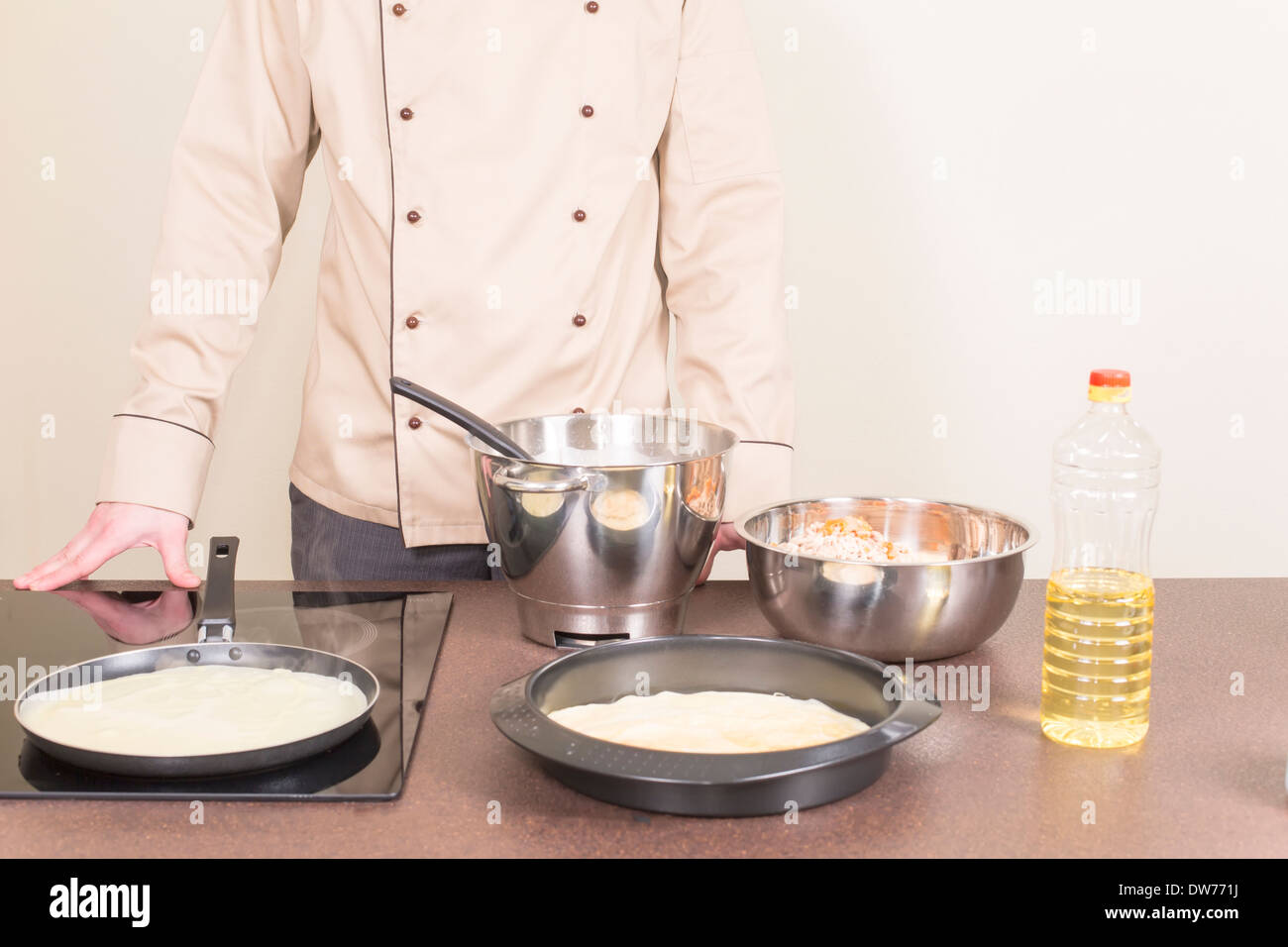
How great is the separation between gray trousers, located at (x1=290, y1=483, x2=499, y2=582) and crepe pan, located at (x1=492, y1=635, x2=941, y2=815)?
61 cm

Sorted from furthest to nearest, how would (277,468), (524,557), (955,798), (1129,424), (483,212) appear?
(277,468), (483,212), (524,557), (1129,424), (955,798)

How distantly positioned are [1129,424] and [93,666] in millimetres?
873

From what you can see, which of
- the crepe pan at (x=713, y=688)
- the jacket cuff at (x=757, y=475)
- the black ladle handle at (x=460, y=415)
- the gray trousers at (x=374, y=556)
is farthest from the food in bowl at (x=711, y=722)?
the gray trousers at (x=374, y=556)

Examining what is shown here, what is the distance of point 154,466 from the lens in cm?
136

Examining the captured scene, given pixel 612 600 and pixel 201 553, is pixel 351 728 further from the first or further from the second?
pixel 201 553

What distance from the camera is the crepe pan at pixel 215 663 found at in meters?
0.85

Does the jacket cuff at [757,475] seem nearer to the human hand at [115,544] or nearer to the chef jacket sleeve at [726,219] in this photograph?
the chef jacket sleeve at [726,219]

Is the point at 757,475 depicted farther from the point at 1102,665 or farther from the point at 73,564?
the point at 73,564

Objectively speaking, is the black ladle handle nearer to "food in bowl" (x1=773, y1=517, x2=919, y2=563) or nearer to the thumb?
"food in bowl" (x1=773, y1=517, x2=919, y2=563)

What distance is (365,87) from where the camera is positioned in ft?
4.95

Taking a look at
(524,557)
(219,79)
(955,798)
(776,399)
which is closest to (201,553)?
(219,79)

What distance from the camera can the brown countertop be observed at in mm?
776

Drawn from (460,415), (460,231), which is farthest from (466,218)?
(460,415)

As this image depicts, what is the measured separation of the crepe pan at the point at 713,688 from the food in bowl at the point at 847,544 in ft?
0.42
